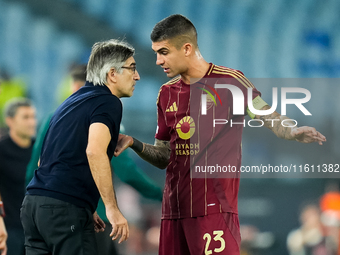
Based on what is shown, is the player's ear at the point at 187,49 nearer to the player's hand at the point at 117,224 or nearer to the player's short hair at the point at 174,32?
the player's short hair at the point at 174,32

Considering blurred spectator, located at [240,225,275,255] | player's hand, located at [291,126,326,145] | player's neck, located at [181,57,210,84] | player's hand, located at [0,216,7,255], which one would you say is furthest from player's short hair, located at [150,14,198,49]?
player's hand, located at [0,216,7,255]

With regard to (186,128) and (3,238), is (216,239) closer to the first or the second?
(186,128)

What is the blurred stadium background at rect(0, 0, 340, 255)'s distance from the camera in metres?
3.80

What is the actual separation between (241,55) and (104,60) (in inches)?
73.1

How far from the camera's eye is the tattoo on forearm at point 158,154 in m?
2.81

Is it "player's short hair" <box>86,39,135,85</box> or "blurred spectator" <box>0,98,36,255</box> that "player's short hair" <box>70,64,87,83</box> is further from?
"player's short hair" <box>86,39,135,85</box>

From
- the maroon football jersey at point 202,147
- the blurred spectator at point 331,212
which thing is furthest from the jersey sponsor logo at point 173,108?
the blurred spectator at point 331,212

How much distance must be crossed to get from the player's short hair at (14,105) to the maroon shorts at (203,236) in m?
1.87

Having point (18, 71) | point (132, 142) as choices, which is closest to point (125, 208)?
point (132, 142)

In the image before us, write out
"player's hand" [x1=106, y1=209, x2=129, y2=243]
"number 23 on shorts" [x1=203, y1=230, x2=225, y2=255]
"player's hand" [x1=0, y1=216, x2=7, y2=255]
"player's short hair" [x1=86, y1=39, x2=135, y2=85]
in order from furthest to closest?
"player's hand" [x1=0, y1=216, x2=7, y2=255] → "number 23 on shorts" [x1=203, y1=230, x2=225, y2=255] → "player's short hair" [x1=86, y1=39, x2=135, y2=85] → "player's hand" [x1=106, y1=209, x2=129, y2=243]

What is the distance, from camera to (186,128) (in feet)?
8.77

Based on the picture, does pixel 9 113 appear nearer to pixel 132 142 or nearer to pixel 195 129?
pixel 132 142

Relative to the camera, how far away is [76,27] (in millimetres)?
3951

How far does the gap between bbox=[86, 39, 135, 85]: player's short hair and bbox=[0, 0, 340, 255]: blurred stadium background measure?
1470 millimetres
